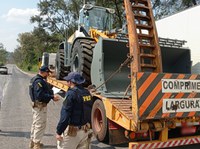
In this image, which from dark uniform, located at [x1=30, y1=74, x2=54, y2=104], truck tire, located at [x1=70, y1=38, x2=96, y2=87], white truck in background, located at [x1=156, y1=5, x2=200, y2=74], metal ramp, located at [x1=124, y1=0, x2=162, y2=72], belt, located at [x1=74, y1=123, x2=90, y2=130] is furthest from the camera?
white truck in background, located at [x1=156, y1=5, x2=200, y2=74]

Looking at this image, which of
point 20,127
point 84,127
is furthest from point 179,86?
point 20,127

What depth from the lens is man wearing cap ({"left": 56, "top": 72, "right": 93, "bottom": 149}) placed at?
3.94m

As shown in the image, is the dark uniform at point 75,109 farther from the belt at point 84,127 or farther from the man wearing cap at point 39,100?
the man wearing cap at point 39,100

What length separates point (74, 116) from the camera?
402cm

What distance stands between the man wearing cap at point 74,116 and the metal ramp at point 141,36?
3.89 ft

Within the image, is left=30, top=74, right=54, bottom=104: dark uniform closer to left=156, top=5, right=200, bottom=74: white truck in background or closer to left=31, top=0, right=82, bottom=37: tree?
left=156, top=5, right=200, bottom=74: white truck in background

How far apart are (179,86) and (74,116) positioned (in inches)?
77.7

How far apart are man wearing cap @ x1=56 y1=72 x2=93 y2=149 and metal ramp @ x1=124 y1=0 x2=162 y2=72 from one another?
1.19m

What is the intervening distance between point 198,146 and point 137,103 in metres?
2.62

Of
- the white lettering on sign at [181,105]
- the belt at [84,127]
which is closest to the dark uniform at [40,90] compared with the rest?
the belt at [84,127]

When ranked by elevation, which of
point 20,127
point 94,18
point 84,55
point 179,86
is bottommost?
point 20,127

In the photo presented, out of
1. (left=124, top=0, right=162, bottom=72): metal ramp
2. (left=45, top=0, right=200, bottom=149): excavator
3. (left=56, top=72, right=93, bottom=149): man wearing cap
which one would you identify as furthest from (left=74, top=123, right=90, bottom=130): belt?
(left=124, top=0, right=162, bottom=72): metal ramp

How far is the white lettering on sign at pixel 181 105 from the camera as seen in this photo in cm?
483

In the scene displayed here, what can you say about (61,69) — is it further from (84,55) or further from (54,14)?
(54,14)
